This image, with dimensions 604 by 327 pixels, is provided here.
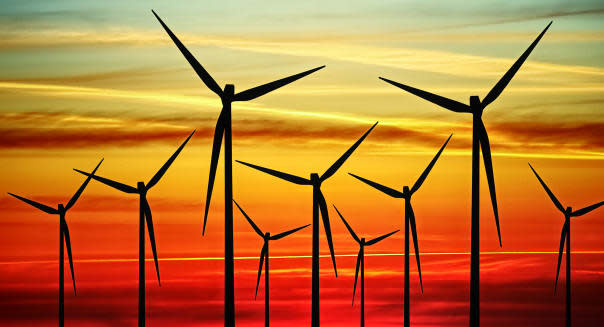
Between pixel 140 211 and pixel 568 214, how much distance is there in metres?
35.6

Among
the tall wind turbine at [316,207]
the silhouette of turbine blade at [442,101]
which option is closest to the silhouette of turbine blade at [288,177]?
the tall wind turbine at [316,207]

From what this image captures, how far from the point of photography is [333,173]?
215 feet

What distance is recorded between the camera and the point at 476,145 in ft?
174

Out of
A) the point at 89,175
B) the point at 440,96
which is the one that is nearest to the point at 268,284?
the point at 89,175

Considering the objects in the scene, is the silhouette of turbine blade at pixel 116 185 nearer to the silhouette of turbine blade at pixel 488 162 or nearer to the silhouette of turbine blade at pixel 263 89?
the silhouette of turbine blade at pixel 263 89

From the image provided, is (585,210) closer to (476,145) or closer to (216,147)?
(476,145)

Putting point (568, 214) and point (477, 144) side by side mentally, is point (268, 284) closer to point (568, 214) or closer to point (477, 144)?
point (568, 214)

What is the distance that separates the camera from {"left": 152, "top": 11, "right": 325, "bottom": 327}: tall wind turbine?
154 feet

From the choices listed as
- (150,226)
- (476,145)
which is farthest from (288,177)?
(476,145)

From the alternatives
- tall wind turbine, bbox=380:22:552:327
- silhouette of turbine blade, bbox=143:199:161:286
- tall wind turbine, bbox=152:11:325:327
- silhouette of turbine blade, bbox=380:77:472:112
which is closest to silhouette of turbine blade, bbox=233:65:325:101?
tall wind turbine, bbox=152:11:325:327

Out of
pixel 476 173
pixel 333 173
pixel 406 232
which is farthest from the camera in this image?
pixel 406 232

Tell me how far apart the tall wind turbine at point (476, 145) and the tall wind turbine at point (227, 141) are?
6036 millimetres

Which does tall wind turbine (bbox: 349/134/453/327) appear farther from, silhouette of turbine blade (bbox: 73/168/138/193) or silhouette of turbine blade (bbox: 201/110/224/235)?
silhouette of turbine blade (bbox: 201/110/224/235)

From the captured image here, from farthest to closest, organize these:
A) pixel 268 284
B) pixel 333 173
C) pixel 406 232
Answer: pixel 268 284 → pixel 406 232 → pixel 333 173
